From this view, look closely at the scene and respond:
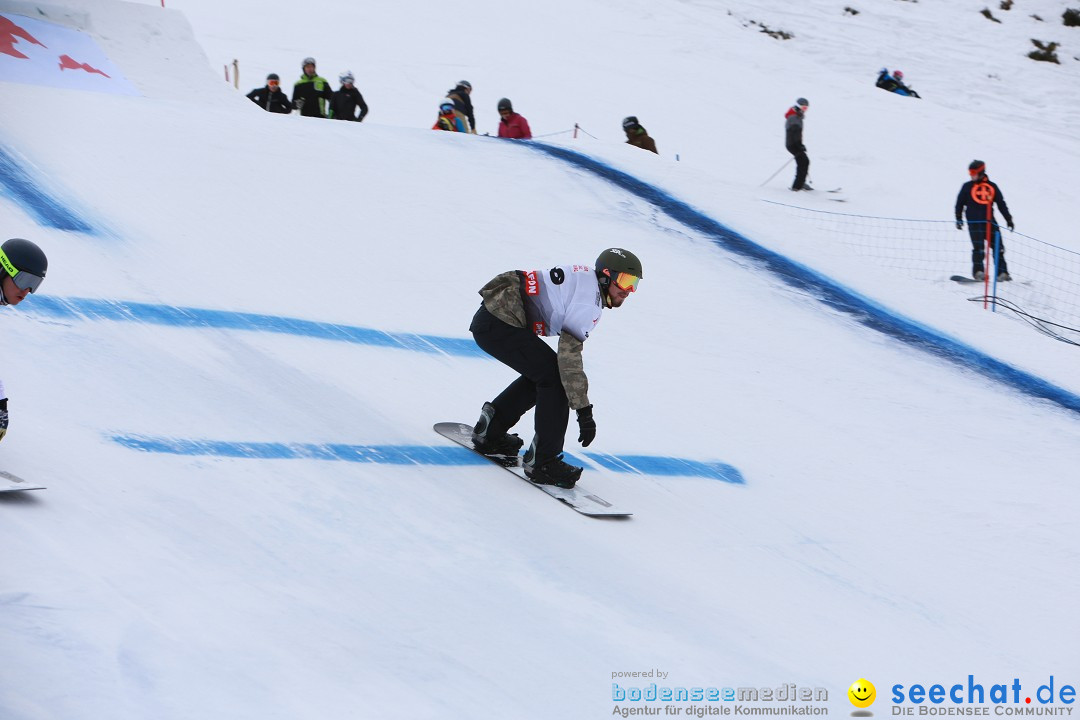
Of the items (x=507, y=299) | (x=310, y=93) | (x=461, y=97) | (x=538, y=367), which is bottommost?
(x=538, y=367)

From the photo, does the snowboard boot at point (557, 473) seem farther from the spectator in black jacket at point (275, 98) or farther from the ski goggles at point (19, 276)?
the spectator in black jacket at point (275, 98)

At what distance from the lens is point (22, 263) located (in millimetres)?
3781

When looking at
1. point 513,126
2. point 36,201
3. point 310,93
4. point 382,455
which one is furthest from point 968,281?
point 36,201

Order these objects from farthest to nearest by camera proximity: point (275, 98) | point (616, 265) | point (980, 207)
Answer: point (275, 98) → point (980, 207) → point (616, 265)

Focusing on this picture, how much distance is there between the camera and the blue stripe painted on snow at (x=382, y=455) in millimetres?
4750

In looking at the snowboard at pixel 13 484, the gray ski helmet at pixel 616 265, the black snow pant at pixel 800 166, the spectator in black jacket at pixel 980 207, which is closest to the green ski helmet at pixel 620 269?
the gray ski helmet at pixel 616 265

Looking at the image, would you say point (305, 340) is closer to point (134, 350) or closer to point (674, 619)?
point (134, 350)

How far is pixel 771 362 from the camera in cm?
780

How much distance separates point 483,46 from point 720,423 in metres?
15.8

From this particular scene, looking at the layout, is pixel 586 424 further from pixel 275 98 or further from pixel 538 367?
pixel 275 98

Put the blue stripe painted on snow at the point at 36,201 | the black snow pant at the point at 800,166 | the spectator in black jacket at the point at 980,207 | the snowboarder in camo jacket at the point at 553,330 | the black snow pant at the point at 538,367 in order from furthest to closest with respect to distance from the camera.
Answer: the black snow pant at the point at 800,166
the spectator in black jacket at the point at 980,207
the blue stripe painted on snow at the point at 36,201
the black snow pant at the point at 538,367
the snowboarder in camo jacket at the point at 553,330

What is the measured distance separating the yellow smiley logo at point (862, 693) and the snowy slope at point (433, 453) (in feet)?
0.19

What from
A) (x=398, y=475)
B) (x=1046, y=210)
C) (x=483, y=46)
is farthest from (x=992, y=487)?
(x=483, y=46)

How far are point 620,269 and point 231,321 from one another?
261 cm
